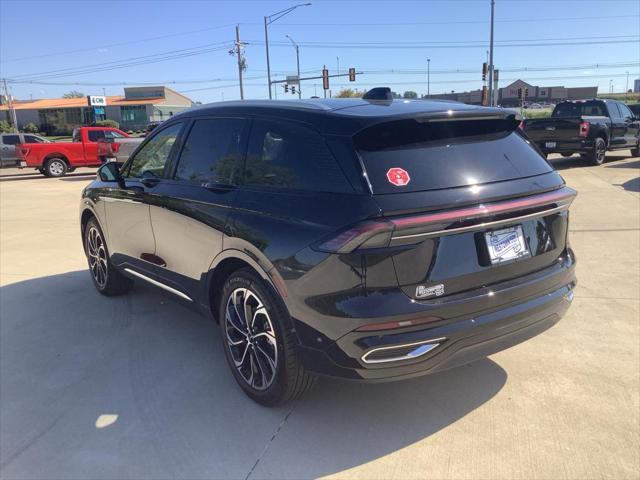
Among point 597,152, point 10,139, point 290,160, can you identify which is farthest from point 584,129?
point 10,139

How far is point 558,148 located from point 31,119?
280 feet

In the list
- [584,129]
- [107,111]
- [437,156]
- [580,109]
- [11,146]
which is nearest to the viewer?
[437,156]

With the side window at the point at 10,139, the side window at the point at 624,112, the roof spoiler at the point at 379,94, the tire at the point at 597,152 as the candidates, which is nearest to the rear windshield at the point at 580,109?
the side window at the point at 624,112

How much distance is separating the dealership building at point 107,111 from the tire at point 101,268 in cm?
7242

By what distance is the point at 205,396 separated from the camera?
339cm

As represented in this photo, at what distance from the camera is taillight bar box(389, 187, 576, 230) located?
2.46m

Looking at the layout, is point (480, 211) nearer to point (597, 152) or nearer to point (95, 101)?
point (597, 152)

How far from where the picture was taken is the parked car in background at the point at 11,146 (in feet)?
67.0

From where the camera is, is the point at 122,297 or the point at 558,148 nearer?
the point at 122,297

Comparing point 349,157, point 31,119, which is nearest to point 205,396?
point 349,157

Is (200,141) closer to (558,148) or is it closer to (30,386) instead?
(30,386)

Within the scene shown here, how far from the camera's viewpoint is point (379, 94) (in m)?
3.53

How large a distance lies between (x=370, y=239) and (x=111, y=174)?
316 centimetres

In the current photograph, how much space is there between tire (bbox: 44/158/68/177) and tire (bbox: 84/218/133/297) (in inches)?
636
